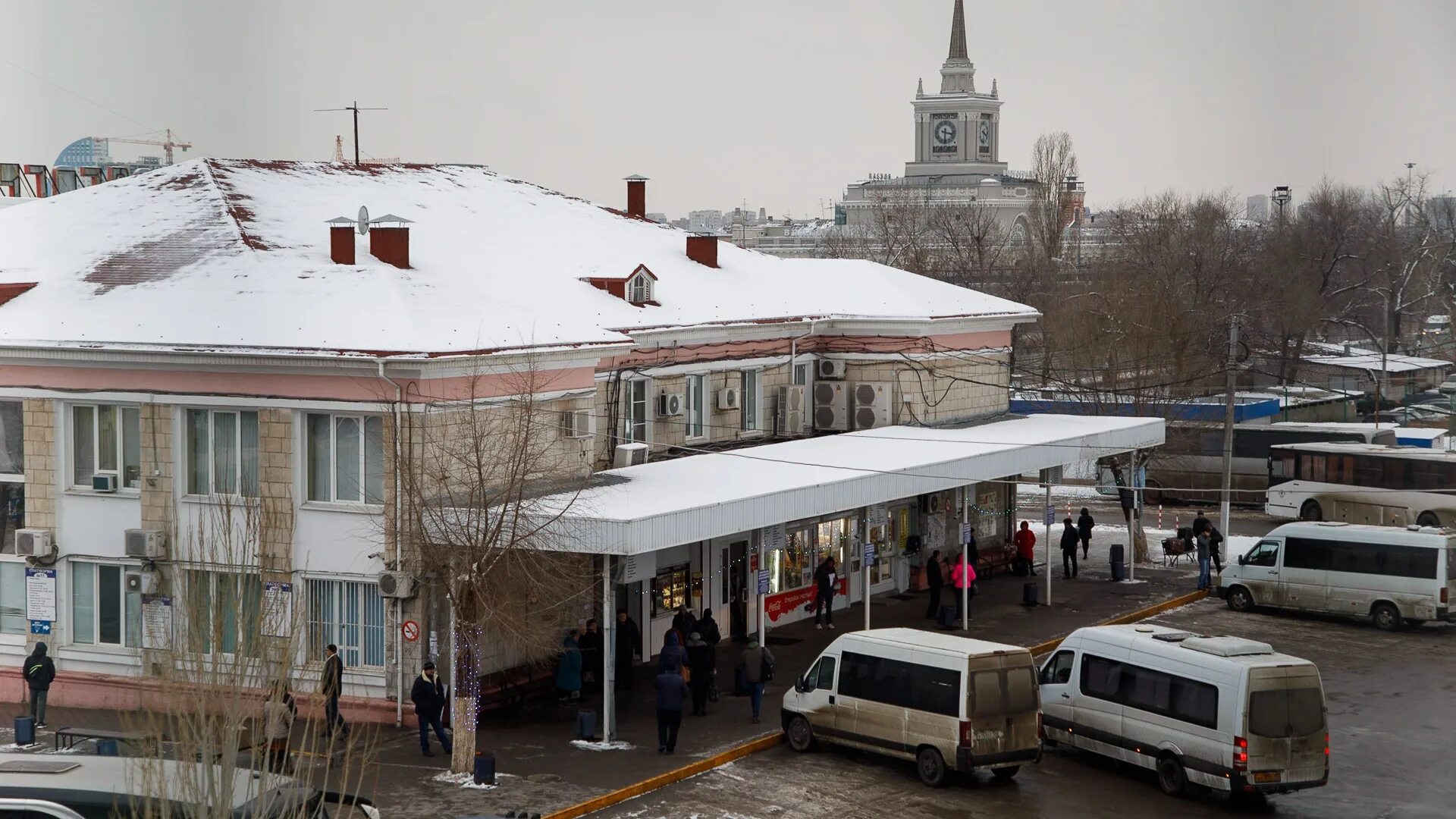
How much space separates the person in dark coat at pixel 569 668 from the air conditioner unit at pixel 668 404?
23.0ft

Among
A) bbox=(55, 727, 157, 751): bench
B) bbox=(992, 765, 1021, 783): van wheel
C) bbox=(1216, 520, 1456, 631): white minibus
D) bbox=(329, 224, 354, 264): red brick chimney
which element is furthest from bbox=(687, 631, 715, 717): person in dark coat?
bbox=(1216, 520, 1456, 631): white minibus

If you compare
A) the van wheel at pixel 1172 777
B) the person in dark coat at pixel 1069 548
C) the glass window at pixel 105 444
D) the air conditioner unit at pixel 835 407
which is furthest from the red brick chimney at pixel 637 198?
the van wheel at pixel 1172 777

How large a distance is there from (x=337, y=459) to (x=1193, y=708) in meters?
12.5

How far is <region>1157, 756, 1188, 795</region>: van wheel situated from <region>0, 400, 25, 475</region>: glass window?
58.1 ft

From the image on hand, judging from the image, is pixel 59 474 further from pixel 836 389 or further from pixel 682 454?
pixel 836 389

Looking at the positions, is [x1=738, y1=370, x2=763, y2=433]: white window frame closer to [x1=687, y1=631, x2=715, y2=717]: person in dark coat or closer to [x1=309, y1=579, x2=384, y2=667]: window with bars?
[x1=687, y1=631, x2=715, y2=717]: person in dark coat

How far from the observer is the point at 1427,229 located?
4855 inches

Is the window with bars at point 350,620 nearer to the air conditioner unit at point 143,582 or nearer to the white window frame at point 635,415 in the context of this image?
the air conditioner unit at point 143,582

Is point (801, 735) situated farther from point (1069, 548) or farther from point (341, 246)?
point (1069, 548)

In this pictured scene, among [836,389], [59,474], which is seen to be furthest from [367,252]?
[836,389]

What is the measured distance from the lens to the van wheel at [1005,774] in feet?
71.3

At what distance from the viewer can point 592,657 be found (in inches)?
→ 1003

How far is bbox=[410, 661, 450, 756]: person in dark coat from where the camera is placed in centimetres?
2158

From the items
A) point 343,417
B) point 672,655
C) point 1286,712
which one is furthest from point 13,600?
point 1286,712
